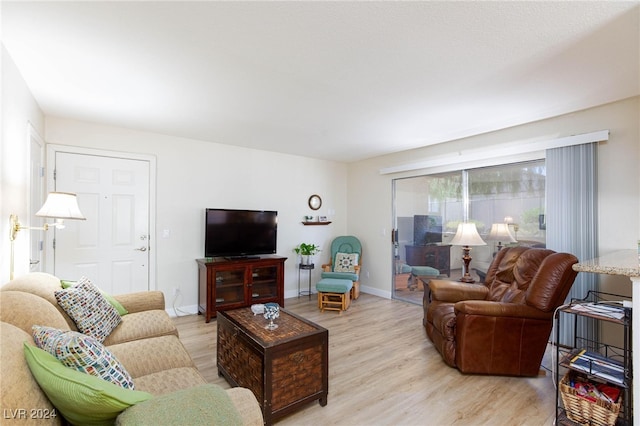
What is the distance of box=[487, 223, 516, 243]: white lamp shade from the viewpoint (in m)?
3.74

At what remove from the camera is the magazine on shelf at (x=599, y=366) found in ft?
5.94

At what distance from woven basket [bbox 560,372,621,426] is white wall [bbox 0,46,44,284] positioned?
3741 mm

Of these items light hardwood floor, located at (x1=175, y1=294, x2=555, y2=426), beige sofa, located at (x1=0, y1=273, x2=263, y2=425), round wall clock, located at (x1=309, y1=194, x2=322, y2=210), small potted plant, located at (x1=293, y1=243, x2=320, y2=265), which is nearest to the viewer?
beige sofa, located at (x1=0, y1=273, x2=263, y2=425)

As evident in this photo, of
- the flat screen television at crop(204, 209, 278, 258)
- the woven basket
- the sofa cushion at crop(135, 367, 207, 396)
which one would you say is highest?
the flat screen television at crop(204, 209, 278, 258)

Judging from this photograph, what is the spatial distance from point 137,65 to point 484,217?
4.09 metres

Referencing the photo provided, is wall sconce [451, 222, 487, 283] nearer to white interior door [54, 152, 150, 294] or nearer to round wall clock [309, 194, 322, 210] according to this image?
round wall clock [309, 194, 322, 210]

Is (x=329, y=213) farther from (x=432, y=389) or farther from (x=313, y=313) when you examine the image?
(x=432, y=389)

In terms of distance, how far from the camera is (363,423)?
6.71ft

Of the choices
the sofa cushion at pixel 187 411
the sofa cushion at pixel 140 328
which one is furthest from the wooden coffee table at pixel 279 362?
the sofa cushion at pixel 187 411

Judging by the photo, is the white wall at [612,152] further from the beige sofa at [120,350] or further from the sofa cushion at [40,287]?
the sofa cushion at [40,287]

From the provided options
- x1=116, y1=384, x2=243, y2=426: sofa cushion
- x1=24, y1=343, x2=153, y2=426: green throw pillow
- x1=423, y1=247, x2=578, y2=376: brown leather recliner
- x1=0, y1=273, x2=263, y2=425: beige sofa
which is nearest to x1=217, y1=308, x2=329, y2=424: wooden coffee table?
x1=0, y1=273, x2=263, y2=425: beige sofa

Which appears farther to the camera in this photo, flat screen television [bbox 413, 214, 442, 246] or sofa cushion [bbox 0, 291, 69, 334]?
flat screen television [bbox 413, 214, 442, 246]

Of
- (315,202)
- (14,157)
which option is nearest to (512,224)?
(315,202)

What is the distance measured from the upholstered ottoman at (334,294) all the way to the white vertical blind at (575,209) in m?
2.50
